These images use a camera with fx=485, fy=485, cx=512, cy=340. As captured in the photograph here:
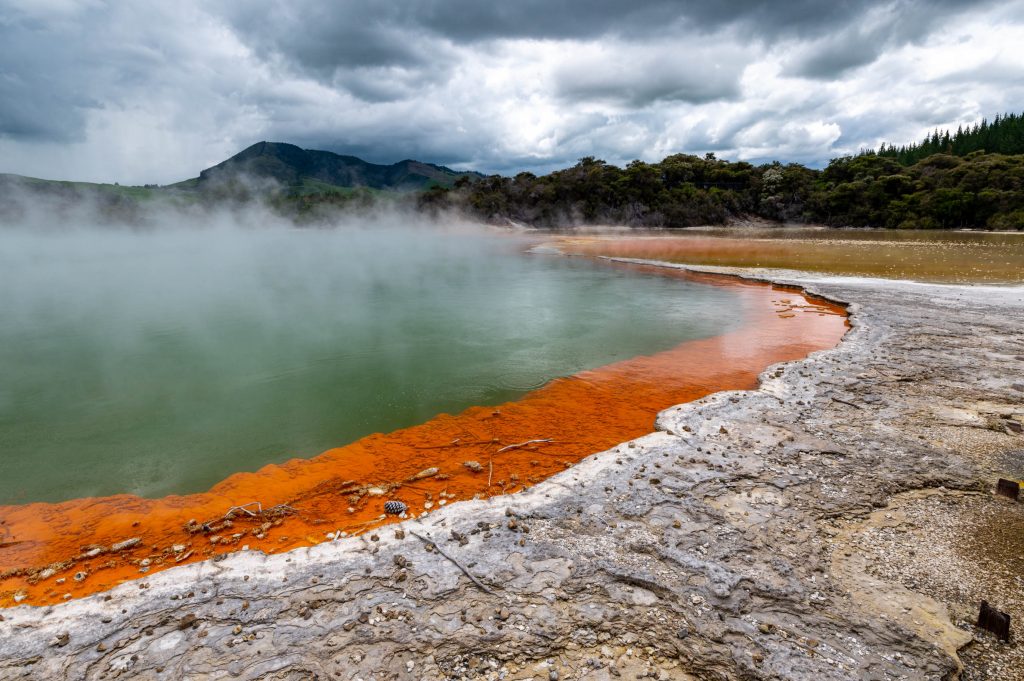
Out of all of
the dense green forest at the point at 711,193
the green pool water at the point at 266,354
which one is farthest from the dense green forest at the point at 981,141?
the green pool water at the point at 266,354

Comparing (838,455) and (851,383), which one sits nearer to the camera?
(838,455)

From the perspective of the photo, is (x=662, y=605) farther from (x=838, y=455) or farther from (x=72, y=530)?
(x=72, y=530)

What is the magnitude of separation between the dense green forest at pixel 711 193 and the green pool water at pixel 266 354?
4966 centimetres

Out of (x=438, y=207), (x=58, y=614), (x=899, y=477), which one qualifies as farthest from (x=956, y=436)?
(x=438, y=207)

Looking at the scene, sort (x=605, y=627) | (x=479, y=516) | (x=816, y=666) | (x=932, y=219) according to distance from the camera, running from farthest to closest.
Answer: (x=932, y=219)
(x=479, y=516)
(x=605, y=627)
(x=816, y=666)

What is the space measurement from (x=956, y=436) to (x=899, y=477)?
1478 mm

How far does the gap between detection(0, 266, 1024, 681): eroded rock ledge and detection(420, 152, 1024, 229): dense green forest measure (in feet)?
224

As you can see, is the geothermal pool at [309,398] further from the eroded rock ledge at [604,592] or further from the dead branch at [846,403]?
the dead branch at [846,403]

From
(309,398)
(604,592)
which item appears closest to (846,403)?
(604,592)

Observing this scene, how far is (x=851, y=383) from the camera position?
753 centimetres

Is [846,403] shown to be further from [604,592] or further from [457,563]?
[457,563]

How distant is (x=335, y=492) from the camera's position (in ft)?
17.9

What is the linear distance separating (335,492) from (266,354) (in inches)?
269

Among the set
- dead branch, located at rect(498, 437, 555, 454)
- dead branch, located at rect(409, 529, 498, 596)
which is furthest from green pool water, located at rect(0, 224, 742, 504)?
dead branch, located at rect(409, 529, 498, 596)
